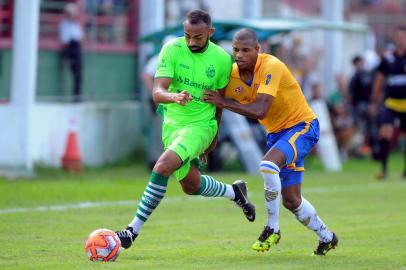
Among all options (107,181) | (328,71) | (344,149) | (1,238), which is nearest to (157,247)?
(1,238)

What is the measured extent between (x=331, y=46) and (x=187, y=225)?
58.2 ft

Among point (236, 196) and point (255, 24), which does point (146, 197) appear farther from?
point (255, 24)

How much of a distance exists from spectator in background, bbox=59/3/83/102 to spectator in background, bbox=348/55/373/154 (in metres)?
8.13

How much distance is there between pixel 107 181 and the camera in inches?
761

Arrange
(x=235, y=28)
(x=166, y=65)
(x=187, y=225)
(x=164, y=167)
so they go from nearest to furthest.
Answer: (x=164, y=167)
(x=166, y=65)
(x=187, y=225)
(x=235, y=28)

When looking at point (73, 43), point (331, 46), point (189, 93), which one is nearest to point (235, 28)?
point (73, 43)

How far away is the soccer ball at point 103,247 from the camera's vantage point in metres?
9.79

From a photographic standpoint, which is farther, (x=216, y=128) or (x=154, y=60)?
(x=154, y=60)

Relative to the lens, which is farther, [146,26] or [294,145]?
[146,26]

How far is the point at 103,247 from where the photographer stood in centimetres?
979

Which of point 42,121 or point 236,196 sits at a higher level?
point 236,196

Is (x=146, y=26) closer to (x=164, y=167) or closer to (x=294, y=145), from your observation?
(x=294, y=145)

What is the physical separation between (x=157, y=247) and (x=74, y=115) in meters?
11.1

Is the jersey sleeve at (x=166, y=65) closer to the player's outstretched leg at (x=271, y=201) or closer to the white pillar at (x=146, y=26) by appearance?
the player's outstretched leg at (x=271, y=201)
